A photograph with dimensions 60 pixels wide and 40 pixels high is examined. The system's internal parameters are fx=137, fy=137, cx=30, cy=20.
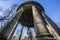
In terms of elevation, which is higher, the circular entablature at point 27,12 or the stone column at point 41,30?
the circular entablature at point 27,12

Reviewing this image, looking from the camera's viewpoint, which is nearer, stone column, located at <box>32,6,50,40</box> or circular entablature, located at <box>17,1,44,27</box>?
stone column, located at <box>32,6,50,40</box>

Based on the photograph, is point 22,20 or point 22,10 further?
point 22,20

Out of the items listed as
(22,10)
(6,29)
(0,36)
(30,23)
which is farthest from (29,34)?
(0,36)

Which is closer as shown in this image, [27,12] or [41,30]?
[41,30]

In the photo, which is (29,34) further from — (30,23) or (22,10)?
(22,10)

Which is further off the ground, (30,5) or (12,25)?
(30,5)

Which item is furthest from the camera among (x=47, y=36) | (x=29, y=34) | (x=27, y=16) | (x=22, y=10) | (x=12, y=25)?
(x=29, y=34)

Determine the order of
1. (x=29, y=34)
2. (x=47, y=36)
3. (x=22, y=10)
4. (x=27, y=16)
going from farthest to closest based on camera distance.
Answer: (x=29, y=34), (x=27, y=16), (x=22, y=10), (x=47, y=36)

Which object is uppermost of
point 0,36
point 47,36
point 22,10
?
point 22,10

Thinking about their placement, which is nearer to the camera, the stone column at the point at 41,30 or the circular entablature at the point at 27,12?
the stone column at the point at 41,30

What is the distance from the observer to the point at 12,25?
992 cm

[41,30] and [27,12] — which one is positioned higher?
[27,12]

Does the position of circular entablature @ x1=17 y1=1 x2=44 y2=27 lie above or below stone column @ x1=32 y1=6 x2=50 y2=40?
above

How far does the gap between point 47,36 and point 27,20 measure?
10248mm
